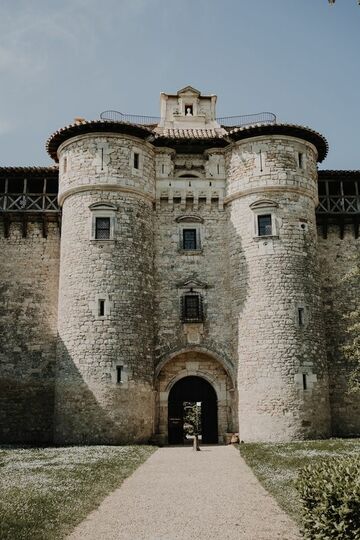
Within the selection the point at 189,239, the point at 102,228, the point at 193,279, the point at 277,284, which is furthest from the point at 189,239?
the point at 277,284

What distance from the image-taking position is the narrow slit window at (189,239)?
953 inches

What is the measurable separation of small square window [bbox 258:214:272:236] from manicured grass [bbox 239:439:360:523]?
829 centimetres

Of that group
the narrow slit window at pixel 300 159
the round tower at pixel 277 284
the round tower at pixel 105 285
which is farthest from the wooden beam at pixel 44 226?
the narrow slit window at pixel 300 159

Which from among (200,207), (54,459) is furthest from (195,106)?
(54,459)

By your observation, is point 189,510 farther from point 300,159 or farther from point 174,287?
point 300,159

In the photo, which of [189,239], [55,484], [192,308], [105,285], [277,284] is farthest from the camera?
[189,239]

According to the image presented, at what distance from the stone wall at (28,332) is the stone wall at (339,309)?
11882 millimetres

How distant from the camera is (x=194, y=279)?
23531 mm

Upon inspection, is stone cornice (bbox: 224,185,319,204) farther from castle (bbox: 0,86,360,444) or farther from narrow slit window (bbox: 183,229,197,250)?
narrow slit window (bbox: 183,229,197,250)

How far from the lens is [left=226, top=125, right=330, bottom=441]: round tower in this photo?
21.0 m

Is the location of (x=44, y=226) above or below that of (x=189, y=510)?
above

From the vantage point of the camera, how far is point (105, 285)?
71.5ft

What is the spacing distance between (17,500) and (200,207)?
1681 cm

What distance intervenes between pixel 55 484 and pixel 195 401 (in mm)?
12125
